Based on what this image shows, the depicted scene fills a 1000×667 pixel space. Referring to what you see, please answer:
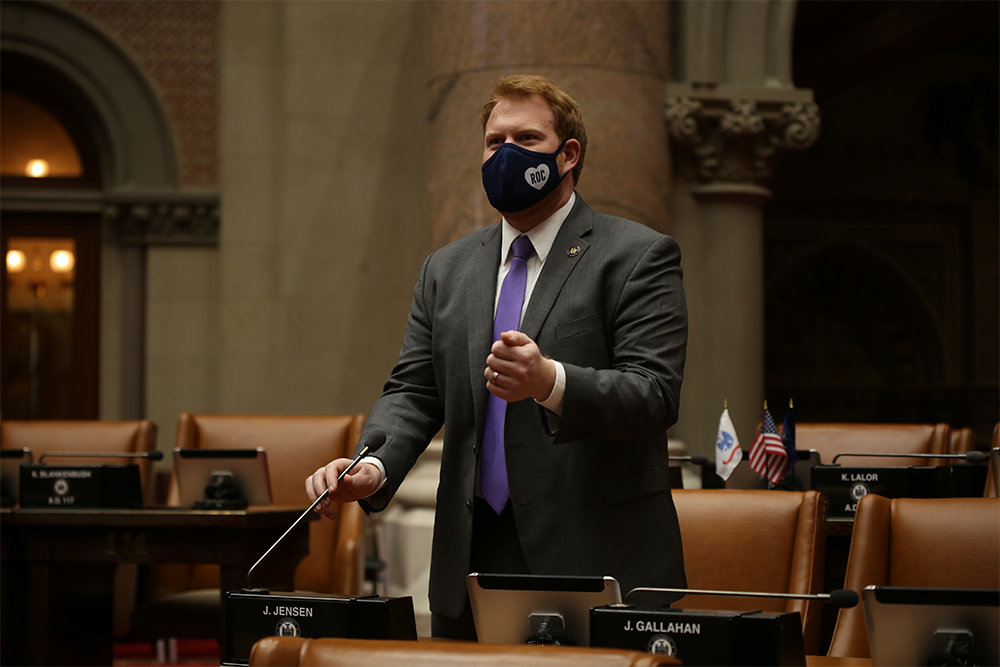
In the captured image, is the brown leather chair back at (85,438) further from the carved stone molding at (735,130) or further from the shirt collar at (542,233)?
the shirt collar at (542,233)

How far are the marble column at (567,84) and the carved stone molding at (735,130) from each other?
0.99ft

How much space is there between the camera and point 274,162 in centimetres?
688

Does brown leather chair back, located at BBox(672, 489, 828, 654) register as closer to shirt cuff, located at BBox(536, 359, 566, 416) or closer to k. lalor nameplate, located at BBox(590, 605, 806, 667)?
shirt cuff, located at BBox(536, 359, 566, 416)

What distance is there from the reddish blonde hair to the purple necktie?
17 cm

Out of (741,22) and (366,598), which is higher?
(741,22)

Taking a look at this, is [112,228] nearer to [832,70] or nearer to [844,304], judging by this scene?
[832,70]

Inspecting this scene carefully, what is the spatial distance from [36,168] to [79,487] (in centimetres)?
394

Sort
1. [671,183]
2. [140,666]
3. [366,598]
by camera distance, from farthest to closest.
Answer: [671,183], [140,666], [366,598]

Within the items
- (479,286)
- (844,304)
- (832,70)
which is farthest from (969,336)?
(479,286)

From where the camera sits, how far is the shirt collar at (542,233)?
2084 millimetres

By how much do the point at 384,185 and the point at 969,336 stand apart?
16.7 feet

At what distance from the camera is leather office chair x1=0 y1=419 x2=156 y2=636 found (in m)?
4.59

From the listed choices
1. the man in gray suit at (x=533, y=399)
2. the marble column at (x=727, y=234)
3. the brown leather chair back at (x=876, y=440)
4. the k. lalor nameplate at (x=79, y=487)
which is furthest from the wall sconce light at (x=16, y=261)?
the man in gray suit at (x=533, y=399)

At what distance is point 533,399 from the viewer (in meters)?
1.91
